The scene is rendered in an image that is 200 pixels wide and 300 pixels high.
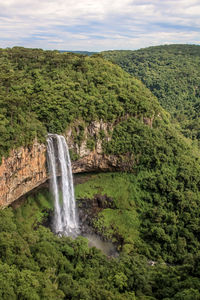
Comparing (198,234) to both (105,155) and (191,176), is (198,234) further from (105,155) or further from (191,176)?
(105,155)

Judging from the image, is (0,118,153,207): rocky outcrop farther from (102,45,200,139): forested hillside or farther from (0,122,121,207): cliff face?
(102,45,200,139): forested hillside

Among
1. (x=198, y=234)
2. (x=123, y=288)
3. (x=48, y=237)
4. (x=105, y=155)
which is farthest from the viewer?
(x=105, y=155)

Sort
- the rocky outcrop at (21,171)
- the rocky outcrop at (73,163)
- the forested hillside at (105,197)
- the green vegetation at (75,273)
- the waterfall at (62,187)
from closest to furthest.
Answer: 1. the green vegetation at (75,273)
2. the forested hillside at (105,197)
3. the rocky outcrop at (21,171)
4. the rocky outcrop at (73,163)
5. the waterfall at (62,187)

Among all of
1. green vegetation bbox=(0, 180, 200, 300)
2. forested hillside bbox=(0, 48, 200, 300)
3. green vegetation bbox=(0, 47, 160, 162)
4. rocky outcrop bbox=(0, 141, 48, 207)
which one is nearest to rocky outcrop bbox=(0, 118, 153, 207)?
rocky outcrop bbox=(0, 141, 48, 207)

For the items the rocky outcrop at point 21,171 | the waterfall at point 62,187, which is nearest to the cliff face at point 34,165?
the rocky outcrop at point 21,171

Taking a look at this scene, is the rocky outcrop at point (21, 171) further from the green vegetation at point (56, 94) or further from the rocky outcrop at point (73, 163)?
the green vegetation at point (56, 94)

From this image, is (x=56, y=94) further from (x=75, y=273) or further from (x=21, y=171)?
(x=75, y=273)

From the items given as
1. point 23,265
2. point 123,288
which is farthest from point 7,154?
point 123,288
